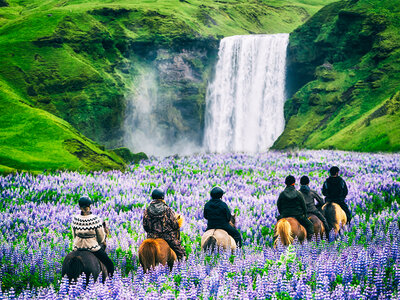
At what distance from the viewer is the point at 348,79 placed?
40406 mm

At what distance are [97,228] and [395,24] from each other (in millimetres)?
40179

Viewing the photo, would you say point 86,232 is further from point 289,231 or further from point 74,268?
point 289,231

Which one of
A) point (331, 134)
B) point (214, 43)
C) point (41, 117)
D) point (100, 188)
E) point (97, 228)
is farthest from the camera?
point (214, 43)

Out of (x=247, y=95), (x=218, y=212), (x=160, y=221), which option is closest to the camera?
(x=160, y=221)

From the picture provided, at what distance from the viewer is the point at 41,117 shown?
25172mm

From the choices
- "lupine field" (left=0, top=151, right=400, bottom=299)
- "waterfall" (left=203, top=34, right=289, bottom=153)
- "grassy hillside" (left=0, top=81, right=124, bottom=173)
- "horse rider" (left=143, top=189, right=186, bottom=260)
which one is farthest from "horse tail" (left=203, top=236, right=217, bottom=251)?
"waterfall" (left=203, top=34, right=289, bottom=153)

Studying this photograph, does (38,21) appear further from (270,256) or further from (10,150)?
(270,256)

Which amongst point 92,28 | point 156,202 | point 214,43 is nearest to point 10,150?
point 156,202

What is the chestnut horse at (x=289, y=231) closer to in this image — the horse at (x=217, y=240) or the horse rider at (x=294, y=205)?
the horse rider at (x=294, y=205)

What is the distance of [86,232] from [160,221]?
63.6 inches

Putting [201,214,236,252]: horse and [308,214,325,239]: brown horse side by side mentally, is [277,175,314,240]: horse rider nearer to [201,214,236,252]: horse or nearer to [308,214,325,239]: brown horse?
[308,214,325,239]: brown horse

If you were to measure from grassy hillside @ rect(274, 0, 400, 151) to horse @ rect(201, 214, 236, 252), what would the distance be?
22852mm

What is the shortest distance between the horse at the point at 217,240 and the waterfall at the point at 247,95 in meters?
39.8

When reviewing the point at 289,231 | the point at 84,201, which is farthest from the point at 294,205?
the point at 84,201
